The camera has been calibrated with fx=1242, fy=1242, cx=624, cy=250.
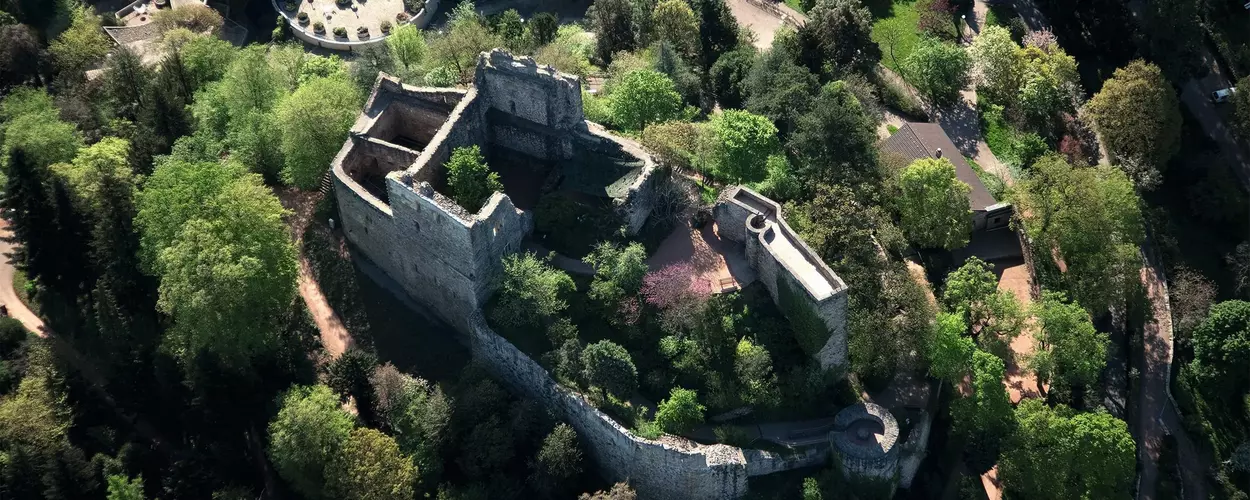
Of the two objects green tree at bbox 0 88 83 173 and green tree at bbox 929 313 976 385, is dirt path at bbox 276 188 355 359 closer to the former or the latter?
green tree at bbox 0 88 83 173

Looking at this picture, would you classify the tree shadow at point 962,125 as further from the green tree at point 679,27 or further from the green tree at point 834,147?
the green tree at point 679,27

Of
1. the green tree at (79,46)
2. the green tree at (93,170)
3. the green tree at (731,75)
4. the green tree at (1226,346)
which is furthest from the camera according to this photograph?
the green tree at (79,46)

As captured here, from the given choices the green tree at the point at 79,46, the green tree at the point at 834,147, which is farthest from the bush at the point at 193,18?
the green tree at the point at 834,147

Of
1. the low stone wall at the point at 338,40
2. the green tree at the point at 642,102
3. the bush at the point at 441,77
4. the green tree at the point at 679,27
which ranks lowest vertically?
the low stone wall at the point at 338,40

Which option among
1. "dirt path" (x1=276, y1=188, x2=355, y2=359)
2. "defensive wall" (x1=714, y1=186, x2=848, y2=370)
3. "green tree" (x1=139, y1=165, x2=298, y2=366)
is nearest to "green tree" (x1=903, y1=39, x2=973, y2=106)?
"defensive wall" (x1=714, y1=186, x2=848, y2=370)

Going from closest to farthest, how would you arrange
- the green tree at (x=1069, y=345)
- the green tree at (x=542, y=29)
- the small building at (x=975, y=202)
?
the green tree at (x=1069, y=345), the small building at (x=975, y=202), the green tree at (x=542, y=29)

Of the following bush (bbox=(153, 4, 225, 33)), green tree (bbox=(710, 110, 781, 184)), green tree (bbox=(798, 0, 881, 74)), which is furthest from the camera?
bush (bbox=(153, 4, 225, 33))
